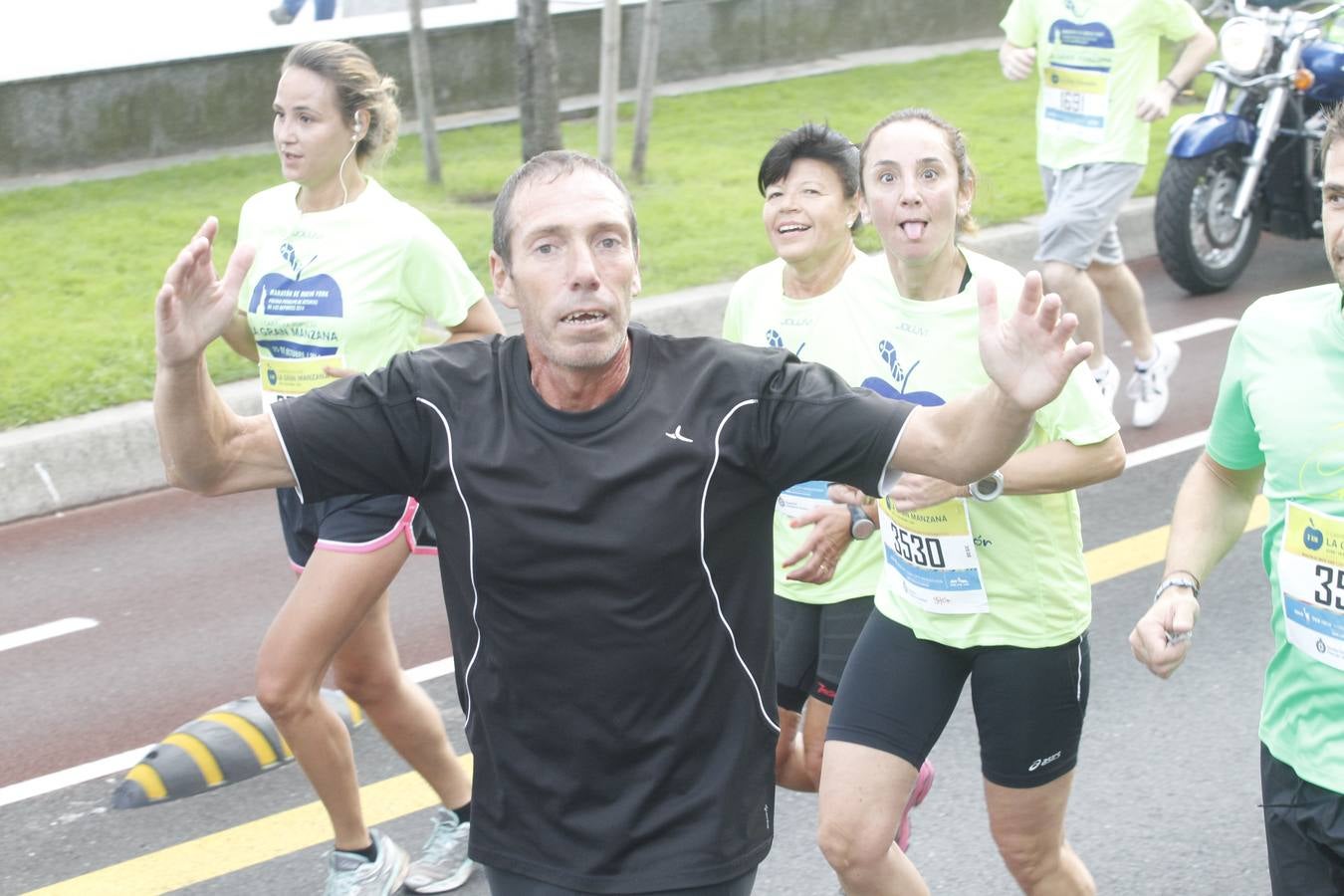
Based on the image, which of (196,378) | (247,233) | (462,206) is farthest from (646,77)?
(196,378)

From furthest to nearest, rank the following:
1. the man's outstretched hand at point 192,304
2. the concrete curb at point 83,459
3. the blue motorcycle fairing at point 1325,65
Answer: the blue motorcycle fairing at point 1325,65
the concrete curb at point 83,459
the man's outstretched hand at point 192,304

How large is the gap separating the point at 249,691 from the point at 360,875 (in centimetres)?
151

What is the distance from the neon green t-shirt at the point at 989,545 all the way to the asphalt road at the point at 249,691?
107 cm

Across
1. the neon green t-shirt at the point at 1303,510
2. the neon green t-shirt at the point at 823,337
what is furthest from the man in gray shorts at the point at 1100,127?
the neon green t-shirt at the point at 1303,510

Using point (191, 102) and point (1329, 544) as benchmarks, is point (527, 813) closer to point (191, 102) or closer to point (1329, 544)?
point (1329, 544)

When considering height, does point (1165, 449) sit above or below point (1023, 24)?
below

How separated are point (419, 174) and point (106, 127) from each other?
228 centimetres

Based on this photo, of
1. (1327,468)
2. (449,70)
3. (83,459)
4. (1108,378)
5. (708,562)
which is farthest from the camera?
(449,70)

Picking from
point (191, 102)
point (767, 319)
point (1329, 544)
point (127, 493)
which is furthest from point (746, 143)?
point (1329, 544)

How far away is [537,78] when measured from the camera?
11.3 m

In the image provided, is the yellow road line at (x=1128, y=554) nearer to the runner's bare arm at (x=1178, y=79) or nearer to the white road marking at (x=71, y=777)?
the runner's bare arm at (x=1178, y=79)

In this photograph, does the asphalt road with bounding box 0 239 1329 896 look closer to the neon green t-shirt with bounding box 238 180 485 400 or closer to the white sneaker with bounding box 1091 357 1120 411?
the white sneaker with bounding box 1091 357 1120 411

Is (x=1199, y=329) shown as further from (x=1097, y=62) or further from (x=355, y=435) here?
(x=355, y=435)

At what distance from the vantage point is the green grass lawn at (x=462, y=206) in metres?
8.78
